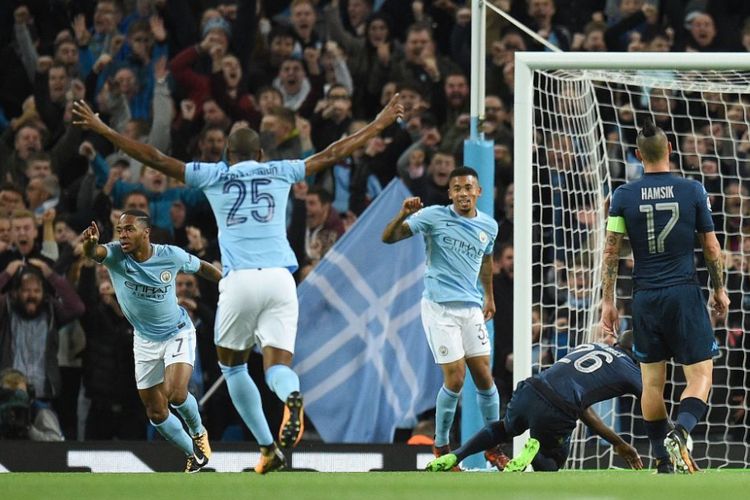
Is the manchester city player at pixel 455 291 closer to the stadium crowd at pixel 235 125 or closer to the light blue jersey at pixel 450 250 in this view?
the light blue jersey at pixel 450 250

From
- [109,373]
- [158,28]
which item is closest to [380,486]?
[109,373]

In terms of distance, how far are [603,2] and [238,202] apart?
7036mm

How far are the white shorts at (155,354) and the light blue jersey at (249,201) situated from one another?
1.75m

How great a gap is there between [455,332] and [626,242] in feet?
10.7

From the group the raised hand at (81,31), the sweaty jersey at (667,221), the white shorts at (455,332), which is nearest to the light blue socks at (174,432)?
the white shorts at (455,332)

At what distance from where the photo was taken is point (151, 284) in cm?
962

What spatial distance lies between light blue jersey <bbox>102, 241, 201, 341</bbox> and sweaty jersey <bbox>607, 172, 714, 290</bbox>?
3.34 m

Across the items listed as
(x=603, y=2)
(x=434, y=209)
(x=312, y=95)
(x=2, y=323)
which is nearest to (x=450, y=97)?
(x=312, y=95)

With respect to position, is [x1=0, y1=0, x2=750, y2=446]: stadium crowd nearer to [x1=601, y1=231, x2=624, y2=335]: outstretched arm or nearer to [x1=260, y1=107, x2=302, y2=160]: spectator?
[x1=260, y1=107, x2=302, y2=160]: spectator

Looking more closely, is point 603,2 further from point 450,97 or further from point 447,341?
point 447,341

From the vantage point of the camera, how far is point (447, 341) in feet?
31.0

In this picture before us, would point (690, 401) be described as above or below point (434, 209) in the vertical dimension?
below

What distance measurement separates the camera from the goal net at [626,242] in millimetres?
10805

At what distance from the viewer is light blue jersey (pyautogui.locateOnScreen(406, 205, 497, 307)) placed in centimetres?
952
